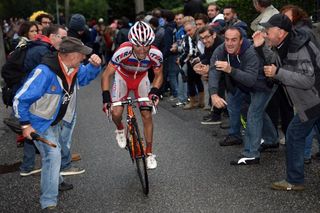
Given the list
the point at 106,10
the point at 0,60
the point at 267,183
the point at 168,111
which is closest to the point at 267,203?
the point at 267,183

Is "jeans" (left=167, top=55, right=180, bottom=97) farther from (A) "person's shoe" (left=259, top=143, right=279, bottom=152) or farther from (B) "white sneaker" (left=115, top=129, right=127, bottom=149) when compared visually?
(B) "white sneaker" (left=115, top=129, right=127, bottom=149)

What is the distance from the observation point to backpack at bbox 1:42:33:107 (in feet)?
23.5

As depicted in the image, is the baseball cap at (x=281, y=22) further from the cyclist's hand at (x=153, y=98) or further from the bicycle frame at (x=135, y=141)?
the bicycle frame at (x=135, y=141)

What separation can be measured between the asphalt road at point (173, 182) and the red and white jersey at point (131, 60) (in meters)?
1.49

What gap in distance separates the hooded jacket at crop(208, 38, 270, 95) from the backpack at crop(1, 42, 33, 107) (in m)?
2.62

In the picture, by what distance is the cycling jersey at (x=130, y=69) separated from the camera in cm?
675

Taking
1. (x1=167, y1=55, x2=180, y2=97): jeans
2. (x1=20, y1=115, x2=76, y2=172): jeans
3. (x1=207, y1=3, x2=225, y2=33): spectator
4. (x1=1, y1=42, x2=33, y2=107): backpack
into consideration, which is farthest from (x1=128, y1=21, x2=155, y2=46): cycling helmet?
(x1=167, y1=55, x2=180, y2=97): jeans

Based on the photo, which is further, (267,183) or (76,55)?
(267,183)

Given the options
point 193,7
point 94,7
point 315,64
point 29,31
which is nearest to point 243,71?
point 315,64

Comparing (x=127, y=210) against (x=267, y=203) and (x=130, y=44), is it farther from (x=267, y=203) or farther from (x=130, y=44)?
(x=130, y=44)

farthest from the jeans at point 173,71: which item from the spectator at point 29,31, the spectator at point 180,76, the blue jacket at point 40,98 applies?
the blue jacket at point 40,98

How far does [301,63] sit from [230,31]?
5.07 ft

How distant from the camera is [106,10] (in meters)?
42.8

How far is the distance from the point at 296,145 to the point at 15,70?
4002 millimetres
